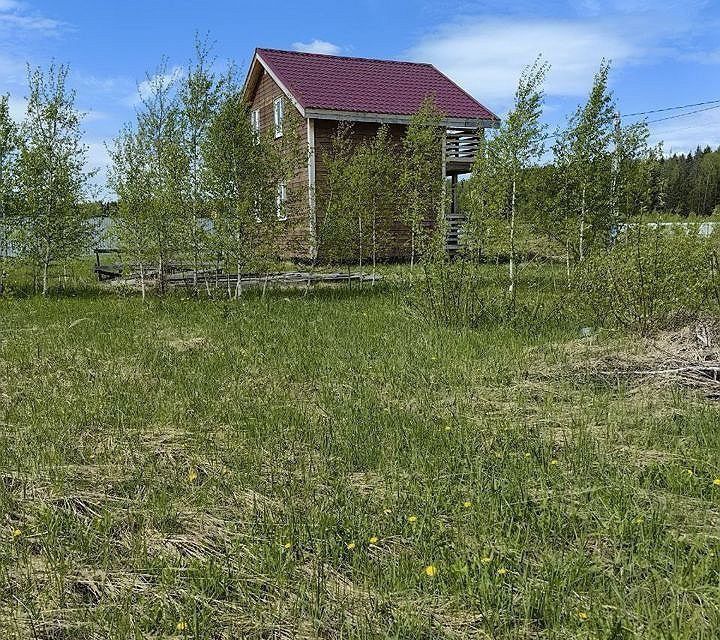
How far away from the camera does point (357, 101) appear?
840 inches

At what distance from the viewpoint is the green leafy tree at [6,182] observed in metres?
13.9

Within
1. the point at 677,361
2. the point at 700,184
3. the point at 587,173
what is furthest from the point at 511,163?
the point at 700,184

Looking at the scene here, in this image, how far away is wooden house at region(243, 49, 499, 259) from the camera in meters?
20.6

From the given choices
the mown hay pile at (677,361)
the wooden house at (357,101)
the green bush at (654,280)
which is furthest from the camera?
the wooden house at (357,101)

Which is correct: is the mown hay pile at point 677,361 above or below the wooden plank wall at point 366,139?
below

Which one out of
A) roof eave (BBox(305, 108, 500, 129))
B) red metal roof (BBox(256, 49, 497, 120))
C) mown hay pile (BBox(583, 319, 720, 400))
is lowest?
mown hay pile (BBox(583, 319, 720, 400))

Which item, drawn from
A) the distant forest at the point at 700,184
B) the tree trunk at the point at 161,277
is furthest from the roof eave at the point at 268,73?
the distant forest at the point at 700,184

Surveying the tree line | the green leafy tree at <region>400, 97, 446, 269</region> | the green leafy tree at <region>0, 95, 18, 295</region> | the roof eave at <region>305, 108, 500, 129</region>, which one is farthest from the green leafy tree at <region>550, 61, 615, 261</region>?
the green leafy tree at <region>0, 95, 18, 295</region>

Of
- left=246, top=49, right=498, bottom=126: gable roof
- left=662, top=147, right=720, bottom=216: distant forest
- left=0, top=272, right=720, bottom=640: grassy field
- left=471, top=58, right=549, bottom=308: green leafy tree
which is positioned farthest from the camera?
left=662, top=147, right=720, bottom=216: distant forest

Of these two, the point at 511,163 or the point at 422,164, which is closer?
the point at 511,163

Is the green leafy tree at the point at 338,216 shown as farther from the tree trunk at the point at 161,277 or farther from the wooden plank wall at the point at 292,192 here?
the tree trunk at the point at 161,277

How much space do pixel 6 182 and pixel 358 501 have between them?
1366 centimetres

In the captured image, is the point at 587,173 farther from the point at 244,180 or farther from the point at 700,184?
the point at 700,184

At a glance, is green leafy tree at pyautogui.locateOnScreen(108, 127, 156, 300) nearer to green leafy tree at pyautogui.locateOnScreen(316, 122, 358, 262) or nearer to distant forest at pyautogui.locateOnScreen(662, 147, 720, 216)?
green leafy tree at pyautogui.locateOnScreen(316, 122, 358, 262)
